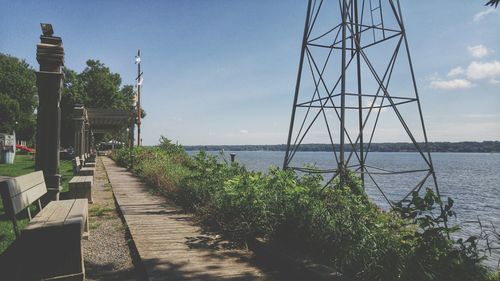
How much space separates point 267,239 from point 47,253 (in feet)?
8.48

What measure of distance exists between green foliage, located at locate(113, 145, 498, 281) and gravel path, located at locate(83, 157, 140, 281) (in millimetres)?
1436

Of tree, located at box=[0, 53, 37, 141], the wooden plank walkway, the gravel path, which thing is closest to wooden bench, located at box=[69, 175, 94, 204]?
the gravel path

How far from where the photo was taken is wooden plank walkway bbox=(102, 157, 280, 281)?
4.02 m

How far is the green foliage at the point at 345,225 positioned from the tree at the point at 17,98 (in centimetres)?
6534

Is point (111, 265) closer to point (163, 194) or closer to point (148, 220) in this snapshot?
point (148, 220)

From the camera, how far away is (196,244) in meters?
5.11

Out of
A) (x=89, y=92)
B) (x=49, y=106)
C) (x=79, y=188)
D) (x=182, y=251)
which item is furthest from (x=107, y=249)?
(x=89, y=92)

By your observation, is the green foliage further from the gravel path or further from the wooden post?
the wooden post

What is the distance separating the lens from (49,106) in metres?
6.15

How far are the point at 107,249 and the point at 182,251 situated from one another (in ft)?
3.48

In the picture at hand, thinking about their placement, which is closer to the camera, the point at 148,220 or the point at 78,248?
the point at 78,248

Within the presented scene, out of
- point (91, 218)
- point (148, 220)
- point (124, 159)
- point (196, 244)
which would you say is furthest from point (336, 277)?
point (124, 159)

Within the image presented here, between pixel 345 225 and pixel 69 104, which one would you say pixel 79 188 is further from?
pixel 69 104

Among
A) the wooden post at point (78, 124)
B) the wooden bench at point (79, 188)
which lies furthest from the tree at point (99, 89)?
the wooden bench at point (79, 188)
